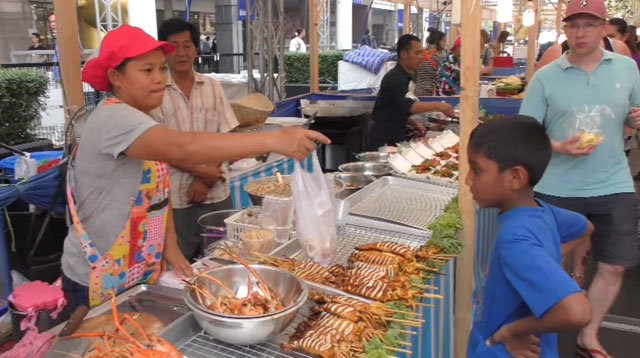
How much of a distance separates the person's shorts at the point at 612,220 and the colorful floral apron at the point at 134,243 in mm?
2339

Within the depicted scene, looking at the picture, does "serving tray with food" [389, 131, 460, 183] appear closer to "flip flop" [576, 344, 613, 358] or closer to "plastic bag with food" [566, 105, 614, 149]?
"plastic bag with food" [566, 105, 614, 149]

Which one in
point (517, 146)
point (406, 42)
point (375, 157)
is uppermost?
point (406, 42)

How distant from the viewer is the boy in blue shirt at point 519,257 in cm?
161

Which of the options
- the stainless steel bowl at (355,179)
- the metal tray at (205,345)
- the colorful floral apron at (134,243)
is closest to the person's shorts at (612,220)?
the stainless steel bowl at (355,179)

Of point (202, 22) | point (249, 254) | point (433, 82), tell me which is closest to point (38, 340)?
point (249, 254)

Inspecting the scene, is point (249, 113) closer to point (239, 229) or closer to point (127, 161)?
point (239, 229)

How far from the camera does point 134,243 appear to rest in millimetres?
2184

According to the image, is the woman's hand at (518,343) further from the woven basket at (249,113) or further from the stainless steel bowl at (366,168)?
the woven basket at (249,113)

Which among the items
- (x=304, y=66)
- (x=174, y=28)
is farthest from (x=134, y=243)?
(x=304, y=66)

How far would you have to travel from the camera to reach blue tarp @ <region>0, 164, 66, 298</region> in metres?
3.35

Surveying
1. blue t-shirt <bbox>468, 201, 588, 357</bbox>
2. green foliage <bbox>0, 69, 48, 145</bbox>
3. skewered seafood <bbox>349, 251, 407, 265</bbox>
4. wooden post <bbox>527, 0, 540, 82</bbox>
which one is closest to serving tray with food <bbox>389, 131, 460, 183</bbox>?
skewered seafood <bbox>349, 251, 407, 265</bbox>

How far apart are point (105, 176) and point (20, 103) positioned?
23.4ft

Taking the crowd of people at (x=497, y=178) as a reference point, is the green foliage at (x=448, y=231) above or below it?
below

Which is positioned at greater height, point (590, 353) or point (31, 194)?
point (31, 194)
